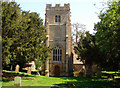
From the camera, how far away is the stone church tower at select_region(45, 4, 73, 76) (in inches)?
1385

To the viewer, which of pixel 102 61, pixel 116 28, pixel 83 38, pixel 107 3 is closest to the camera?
pixel 116 28

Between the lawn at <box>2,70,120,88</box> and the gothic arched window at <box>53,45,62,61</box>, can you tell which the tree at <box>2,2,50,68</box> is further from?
the gothic arched window at <box>53,45,62,61</box>

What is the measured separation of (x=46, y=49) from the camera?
26641 mm

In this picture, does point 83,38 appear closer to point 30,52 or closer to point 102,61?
point 102,61

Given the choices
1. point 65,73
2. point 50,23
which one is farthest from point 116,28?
point 50,23

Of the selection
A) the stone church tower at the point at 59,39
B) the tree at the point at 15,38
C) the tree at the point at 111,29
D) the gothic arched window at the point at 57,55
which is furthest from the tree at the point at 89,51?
the tree at the point at 111,29

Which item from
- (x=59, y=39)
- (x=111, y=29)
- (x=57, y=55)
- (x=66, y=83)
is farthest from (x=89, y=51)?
(x=111, y=29)

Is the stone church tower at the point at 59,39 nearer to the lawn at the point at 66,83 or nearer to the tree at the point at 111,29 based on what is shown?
the lawn at the point at 66,83

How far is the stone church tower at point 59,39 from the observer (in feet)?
115

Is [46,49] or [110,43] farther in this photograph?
[46,49]

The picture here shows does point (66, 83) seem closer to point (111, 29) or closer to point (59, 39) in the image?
point (111, 29)

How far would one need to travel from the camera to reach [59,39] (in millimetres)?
36656

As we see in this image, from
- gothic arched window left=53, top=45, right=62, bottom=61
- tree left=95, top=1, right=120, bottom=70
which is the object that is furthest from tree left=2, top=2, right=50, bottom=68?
gothic arched window left=53, top=45, right=62, bottom=61

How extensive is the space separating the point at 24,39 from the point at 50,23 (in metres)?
17.4
